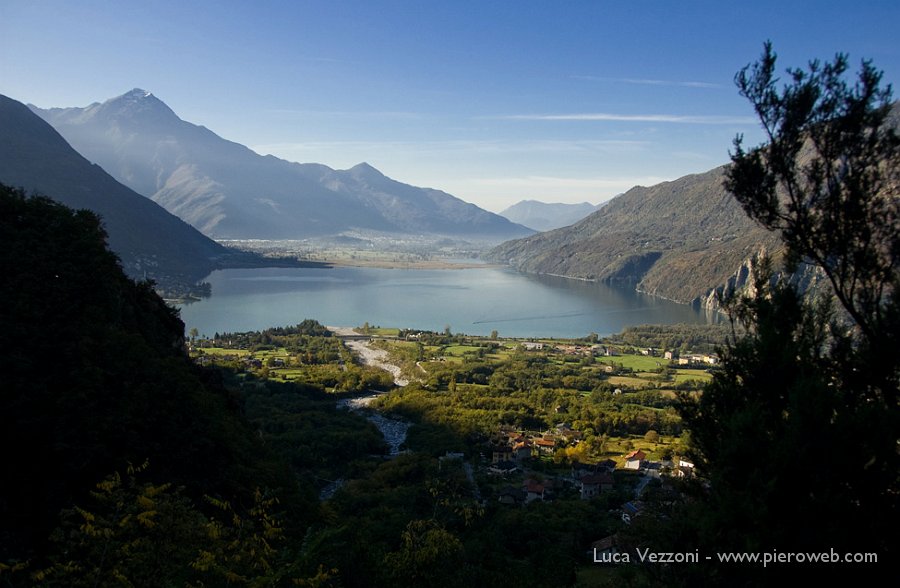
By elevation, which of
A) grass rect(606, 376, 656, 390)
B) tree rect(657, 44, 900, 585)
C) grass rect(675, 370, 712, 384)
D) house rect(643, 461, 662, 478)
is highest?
tree rect(657, 44, 900, 585)

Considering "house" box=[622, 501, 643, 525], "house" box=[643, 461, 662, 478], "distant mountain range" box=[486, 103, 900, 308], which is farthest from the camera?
"distant mountain range" box=[486, 103, 900, 308]

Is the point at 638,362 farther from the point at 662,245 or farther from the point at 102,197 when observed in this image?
the point at 662,245

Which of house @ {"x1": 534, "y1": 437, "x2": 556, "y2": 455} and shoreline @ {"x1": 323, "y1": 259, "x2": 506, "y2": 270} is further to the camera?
shoreline @ {"x1": 323, "y1": 259, "x2": 506, "y2": 270}

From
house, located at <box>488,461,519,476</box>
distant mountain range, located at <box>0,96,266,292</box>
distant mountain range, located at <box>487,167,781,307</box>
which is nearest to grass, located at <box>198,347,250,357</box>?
house, located at <box>488,461,519,476</box>

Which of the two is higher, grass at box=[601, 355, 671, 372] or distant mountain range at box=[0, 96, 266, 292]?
distant mountain range at box=[0, 96, 266, 292]

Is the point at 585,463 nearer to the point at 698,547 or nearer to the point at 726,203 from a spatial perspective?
the point at 698,547

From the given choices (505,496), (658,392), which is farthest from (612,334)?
(505,496)

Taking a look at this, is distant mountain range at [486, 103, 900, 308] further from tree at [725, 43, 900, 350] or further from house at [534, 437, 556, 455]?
tree at [725, 43, 900, 350]
